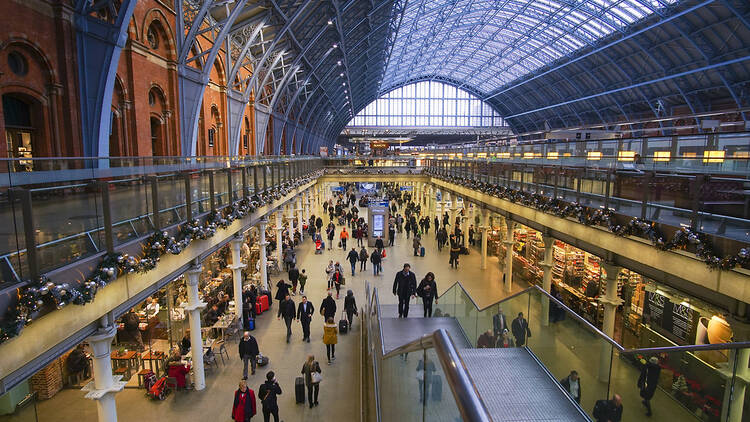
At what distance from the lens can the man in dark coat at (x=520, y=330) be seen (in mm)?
5578

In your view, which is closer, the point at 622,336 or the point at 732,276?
the point at 732,276

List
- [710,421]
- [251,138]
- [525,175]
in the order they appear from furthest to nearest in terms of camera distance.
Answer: [251,138], [525,175], [710,421]

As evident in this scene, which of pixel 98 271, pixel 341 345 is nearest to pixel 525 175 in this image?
pixel 341 345

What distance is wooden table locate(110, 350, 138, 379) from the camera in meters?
10.7

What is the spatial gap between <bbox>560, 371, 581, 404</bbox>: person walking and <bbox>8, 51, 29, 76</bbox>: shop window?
1284 centimetres

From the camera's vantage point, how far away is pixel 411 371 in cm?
382

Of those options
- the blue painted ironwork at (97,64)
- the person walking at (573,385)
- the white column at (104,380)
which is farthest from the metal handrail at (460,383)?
the blue painted ironwork at (97,64)

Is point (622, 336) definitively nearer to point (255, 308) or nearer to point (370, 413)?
point (370, 413)

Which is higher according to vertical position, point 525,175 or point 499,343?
point 525,175

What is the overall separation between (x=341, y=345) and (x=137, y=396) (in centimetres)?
505

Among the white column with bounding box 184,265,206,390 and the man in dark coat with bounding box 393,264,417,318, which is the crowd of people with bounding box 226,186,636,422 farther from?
the white column with bounding box 184,265,206,390

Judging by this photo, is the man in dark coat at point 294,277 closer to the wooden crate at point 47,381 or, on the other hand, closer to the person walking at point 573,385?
the wooden crate at point 47,381

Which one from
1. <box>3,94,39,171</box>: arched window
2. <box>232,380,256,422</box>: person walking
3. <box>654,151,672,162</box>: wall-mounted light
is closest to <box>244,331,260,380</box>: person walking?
<box>232,380,256,422</box>: person walking

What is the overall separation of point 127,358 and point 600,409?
1072 centimetres
